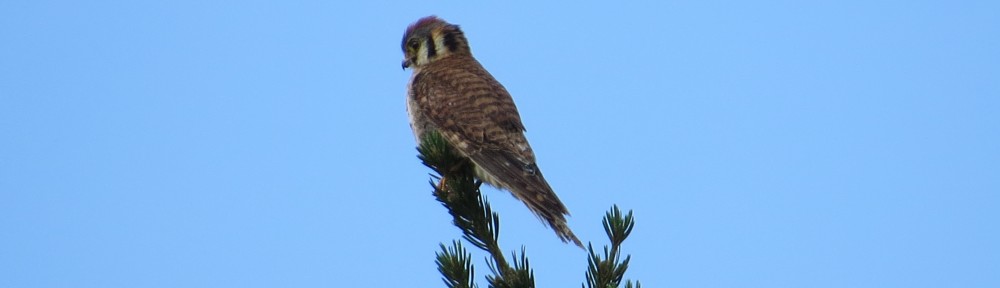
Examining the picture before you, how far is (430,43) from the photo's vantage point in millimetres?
7273

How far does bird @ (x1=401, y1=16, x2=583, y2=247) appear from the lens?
16.2 feet

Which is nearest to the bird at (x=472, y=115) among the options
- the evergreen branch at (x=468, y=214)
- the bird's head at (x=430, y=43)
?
the bird's head at (x=430, y=43)

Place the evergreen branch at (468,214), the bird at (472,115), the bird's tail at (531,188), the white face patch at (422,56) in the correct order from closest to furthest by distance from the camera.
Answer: the evergreen branch at (468,214), the bird's tail at (531,188), the bird at (472,115), the white face patch at (422,56)

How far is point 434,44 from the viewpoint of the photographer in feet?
23.8

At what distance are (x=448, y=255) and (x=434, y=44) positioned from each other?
429 centimetres

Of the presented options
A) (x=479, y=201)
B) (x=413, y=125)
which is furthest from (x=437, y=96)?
(x=479, y=201)

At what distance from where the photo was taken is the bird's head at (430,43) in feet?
23.7

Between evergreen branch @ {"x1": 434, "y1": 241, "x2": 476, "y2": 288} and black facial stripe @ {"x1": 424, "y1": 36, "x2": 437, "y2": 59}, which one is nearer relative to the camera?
evergreen branch @ {"x1": 434, "y1": 241, "x2": 476, "y2": 288}

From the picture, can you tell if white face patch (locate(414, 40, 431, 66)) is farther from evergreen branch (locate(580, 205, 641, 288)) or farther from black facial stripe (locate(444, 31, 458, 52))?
evergreen branch (locate(580, 205, 641, 288))

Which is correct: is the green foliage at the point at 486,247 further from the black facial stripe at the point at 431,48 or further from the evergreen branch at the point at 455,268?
the black facial stripe at the point at 431,48

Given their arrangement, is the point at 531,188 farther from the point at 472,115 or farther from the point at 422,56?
the point at 422,56

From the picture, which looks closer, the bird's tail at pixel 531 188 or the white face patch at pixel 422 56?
the bird's tail at pixel 531 188

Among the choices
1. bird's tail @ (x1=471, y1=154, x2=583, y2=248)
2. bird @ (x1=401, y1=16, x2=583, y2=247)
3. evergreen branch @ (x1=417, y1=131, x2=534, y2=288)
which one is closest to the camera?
evergreen branch @ (x1=417, y1=131, x2=534, y2=288)

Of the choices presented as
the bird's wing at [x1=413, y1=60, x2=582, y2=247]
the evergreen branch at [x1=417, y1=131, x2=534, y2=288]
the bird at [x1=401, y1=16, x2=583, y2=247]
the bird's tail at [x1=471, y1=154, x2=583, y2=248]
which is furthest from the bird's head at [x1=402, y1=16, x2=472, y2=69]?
the evergreen branch at [x1=417, y1=131, x2=534, y2=288]
